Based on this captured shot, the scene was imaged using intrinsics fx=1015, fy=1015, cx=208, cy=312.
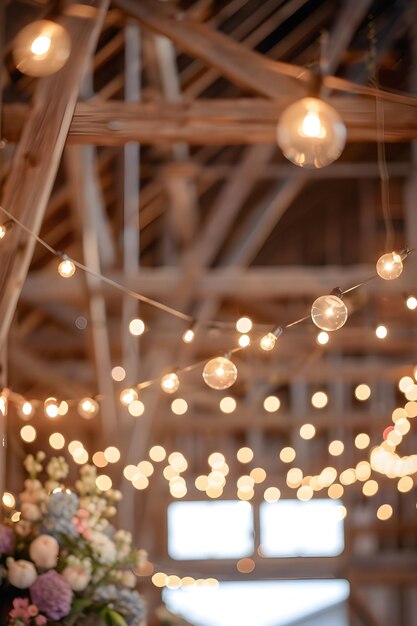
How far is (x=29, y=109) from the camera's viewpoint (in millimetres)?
3654

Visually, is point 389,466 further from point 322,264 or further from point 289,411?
point 322,264

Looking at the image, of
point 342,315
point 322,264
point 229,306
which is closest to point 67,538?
point 342,315

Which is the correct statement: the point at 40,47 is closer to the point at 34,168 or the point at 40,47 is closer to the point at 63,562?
the point at 34,168

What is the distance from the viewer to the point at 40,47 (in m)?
2.97

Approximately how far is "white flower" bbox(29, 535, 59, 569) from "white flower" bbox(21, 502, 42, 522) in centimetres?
13

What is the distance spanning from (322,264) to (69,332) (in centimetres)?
461

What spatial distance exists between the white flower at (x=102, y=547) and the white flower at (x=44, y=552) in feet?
0.58

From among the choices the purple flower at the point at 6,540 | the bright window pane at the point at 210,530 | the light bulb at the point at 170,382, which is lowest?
the purple flower at the point at 6,540

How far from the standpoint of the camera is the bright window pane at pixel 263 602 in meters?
11.9

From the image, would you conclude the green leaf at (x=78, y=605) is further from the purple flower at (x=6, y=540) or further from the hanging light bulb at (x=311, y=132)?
the hanging light bulb at (x=311, y=132)

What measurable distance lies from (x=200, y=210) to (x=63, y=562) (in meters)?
7.67

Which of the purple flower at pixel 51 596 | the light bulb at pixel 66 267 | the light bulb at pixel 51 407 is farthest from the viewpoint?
the light bulb at pixel 51 407

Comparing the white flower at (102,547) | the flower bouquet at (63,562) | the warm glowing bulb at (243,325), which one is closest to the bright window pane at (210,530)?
the warm glowing bulb at (243,325)

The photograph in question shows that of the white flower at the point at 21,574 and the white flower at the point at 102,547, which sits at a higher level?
the white flower at the point at 102,547
